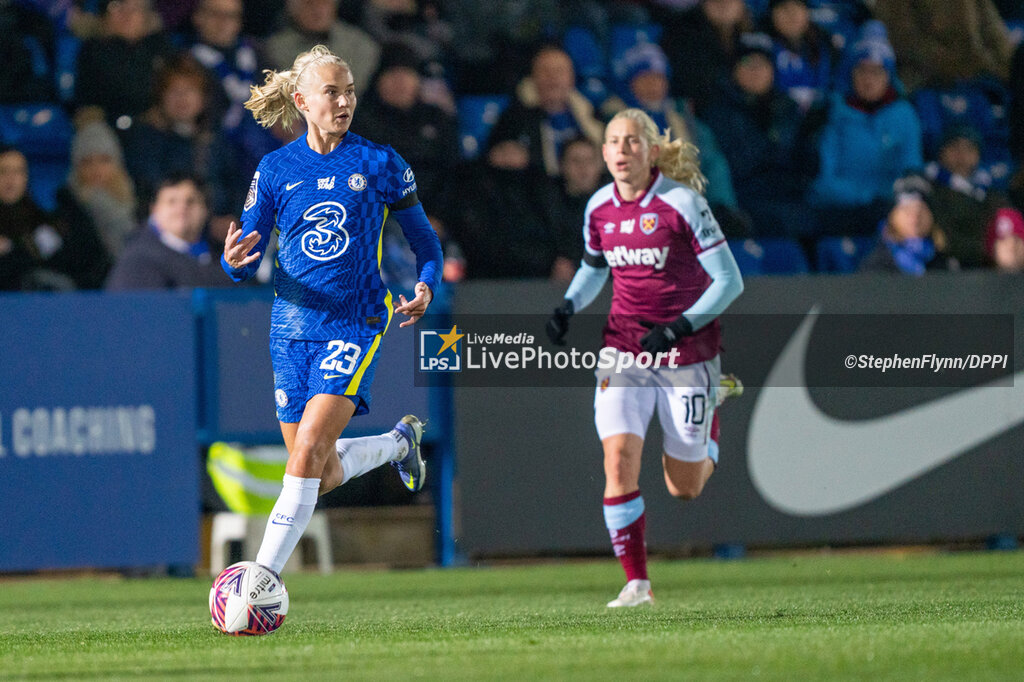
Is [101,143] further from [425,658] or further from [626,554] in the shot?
[425,658]

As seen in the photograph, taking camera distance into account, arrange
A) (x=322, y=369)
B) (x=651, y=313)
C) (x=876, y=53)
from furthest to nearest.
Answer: (x=876, y=53)
(x=651, y=313)
(x=322, y=369)

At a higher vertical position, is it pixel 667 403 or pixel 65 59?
pixel 65 59

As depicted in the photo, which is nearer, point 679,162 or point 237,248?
point 237,248

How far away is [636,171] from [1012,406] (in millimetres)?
4416

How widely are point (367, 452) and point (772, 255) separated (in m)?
5.96

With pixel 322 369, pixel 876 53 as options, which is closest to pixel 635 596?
pixel 322 369

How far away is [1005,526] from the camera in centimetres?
1050

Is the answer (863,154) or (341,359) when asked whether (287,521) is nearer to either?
(341,359)

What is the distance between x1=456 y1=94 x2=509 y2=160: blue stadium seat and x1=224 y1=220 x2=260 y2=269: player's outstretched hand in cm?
675

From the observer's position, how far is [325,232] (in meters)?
6.15

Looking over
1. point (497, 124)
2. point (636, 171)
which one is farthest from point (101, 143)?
point (636, 171)

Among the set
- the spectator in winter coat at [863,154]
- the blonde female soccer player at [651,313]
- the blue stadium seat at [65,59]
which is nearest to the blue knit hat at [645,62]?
the spectator in winter coat at [863,154]

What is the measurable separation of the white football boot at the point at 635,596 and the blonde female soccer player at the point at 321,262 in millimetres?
1806

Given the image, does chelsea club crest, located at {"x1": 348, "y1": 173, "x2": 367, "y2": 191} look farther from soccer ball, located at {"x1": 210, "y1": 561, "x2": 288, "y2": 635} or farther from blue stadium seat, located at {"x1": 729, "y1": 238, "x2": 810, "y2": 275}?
blue stadium seat, located at {"x1": 729, "y1": 238, "x2": 810, "y2": 275}
